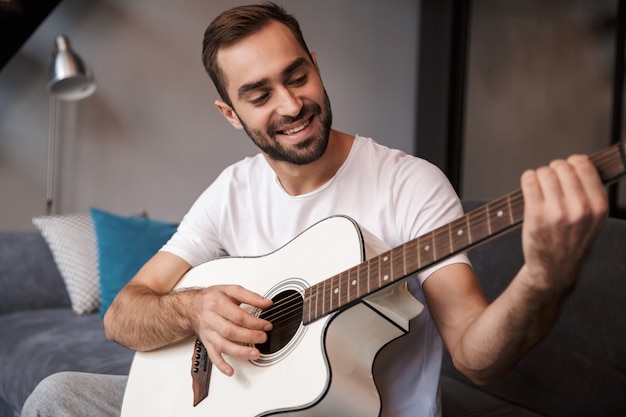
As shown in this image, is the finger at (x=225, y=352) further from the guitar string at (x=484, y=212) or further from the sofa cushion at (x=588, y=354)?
the sofa cushion at (x=588, y=354)

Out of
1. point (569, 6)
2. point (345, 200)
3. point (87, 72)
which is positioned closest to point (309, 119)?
point (345, 200)

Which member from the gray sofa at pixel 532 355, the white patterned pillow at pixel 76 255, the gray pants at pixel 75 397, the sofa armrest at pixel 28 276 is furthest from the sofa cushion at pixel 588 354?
the sofa armrest at pixel 28 276

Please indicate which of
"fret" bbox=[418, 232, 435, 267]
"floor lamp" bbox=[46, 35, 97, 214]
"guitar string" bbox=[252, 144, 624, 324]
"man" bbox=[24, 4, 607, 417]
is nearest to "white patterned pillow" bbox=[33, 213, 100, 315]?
"floor lamp" bbox=[46, 35, 97, 214]

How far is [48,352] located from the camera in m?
2.46

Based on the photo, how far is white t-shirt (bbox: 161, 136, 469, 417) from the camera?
142 centimetres

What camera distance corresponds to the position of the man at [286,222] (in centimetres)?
129

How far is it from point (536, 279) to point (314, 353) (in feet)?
1.32

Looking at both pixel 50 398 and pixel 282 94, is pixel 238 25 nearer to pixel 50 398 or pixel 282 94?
pixel 282 94

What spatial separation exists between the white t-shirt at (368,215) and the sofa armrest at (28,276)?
5.26 ft

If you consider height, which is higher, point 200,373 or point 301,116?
point 301,116

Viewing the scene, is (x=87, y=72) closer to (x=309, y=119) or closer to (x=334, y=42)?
(x=334, y=42)

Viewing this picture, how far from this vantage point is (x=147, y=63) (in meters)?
4.02

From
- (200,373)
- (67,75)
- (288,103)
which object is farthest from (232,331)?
(67,75)

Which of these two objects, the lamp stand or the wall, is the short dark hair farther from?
the wall
